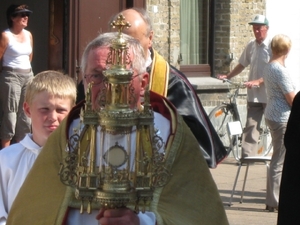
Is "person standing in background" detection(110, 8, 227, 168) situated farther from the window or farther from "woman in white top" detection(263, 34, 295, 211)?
the window

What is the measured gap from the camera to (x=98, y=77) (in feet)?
11.8

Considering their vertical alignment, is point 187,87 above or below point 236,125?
above

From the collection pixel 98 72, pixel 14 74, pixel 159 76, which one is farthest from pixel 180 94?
pixel 14 74

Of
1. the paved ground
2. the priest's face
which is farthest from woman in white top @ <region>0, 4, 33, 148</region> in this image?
the priest's face

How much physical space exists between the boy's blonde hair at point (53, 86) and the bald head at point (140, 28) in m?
0.73

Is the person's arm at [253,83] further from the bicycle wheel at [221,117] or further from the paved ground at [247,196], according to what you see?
the bicycle wheel at [221,117]

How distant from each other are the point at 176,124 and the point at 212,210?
36cm

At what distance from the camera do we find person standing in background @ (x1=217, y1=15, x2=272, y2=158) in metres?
11.4

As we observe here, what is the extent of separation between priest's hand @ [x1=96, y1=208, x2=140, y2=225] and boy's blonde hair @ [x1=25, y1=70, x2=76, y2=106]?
153 cm

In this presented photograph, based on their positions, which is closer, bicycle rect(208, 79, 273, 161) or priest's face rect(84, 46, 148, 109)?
priest's face rect(84, 46, 148, 109)

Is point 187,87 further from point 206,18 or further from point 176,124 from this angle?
point 206,18

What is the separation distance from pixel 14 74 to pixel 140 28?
590 cm

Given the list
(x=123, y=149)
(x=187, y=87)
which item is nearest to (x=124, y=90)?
(x=123, y=149)

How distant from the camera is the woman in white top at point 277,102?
929cm
